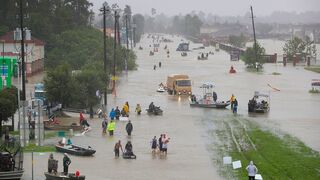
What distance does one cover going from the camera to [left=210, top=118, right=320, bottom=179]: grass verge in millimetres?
27594

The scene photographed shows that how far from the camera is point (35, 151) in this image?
31047 mm

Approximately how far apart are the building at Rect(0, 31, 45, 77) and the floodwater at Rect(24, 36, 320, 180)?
27.1ft

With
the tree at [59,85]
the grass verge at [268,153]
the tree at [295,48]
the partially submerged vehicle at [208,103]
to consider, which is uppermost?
the tree at [295,48]

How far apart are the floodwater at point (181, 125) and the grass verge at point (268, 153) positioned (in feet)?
2.87

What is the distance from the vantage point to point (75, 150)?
1190 inches

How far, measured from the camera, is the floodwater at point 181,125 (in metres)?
27.9

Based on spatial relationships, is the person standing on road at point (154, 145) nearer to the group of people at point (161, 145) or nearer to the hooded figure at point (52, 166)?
the group of people at point (161, 145)

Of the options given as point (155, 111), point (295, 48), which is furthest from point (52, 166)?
point (295, 48)

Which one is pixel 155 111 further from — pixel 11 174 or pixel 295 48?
pixel 295 48

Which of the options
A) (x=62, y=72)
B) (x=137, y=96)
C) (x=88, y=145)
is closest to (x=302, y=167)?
(x=88, y=145)

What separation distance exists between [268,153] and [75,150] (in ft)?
25.2

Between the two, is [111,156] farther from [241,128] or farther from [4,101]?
[241,128]

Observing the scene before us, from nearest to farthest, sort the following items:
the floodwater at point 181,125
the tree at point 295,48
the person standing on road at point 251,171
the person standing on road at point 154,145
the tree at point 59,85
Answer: the person standing on road at point 251,171 < the floodwater at point 181,125 < the person standing on road at point 154,145 < the tree at point 59,85 < the tree at point 295,48

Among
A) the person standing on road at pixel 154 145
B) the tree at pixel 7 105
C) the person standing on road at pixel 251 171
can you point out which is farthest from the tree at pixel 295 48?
the person standing on road at pixel 251 171
